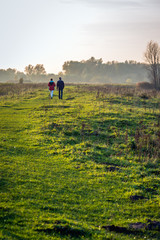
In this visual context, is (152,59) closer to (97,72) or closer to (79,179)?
(79,179)

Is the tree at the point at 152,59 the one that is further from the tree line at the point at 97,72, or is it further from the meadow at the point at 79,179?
the tree line at the point at 97,72

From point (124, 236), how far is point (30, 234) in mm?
2290

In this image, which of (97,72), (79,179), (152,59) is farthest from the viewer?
(97,72)

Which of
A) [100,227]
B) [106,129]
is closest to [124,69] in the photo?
[106,129]

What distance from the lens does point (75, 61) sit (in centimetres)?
17512

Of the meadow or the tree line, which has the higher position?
the tree line

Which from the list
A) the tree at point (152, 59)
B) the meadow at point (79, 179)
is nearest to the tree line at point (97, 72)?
the tree at point (152, 59)

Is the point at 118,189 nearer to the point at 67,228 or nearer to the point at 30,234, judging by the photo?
the point at 67,228

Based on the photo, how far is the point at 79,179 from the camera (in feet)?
30.5

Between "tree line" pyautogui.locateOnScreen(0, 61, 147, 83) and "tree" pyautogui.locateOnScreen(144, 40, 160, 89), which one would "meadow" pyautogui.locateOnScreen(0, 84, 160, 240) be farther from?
"tree line" pyautogui.locateOnScreen(0, 61, 147, 83)

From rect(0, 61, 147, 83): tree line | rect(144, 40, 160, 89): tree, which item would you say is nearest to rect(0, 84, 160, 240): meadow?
rect(144, 40, 160, 89): tree

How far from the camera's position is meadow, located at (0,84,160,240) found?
5980 mm

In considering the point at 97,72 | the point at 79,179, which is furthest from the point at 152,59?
the point at 97,72

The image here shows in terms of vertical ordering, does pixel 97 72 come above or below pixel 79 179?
above
